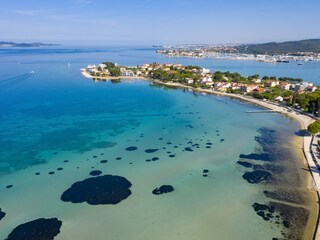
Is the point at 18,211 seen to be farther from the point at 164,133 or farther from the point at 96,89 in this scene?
the point at 96,89

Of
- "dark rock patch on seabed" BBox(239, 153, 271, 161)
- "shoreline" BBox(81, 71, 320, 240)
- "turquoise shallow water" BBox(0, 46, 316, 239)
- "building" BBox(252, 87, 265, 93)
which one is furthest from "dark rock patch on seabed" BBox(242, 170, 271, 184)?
"building" BBox(252, 87, 265, 93)

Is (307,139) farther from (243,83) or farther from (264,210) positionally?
(243,83)

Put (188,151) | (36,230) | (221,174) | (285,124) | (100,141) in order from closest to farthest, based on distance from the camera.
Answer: (36,230) < (221,174) < (188,151) < (100,141) < (285,124)

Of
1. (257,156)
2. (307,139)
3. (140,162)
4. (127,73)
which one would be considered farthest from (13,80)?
(307,139)

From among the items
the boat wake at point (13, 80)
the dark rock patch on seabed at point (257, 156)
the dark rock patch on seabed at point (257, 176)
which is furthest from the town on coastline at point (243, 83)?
the dark rock patch on seabed at point (257, 176)

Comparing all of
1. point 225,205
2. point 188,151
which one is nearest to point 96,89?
point 188,151

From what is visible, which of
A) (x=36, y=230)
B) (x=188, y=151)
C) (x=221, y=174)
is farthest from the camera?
(x=188, y=151)

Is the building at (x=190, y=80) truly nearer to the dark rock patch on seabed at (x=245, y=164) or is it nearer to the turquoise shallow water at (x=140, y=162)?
the turquoise shallow water at (x=140, y=162)

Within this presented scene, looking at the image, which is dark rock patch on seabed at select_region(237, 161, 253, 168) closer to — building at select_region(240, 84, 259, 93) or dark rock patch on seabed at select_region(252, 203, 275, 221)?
dark rock patch on seabed at select_region(252, 203, 275, 221)
